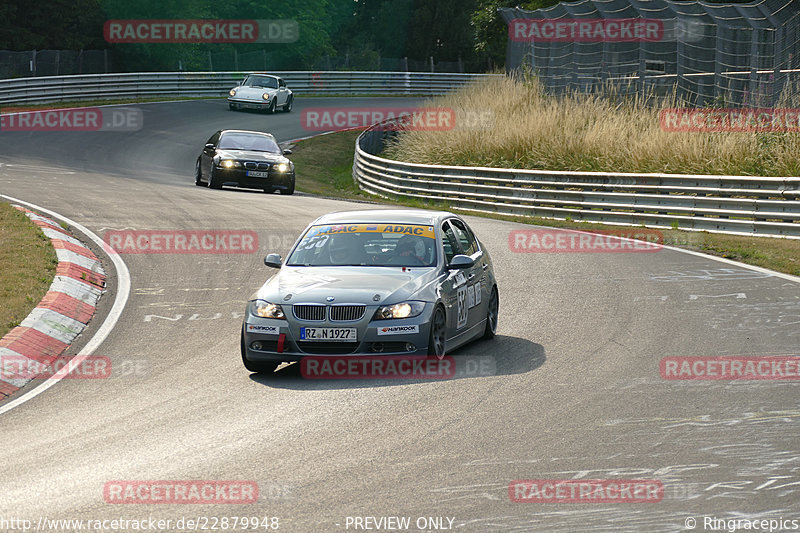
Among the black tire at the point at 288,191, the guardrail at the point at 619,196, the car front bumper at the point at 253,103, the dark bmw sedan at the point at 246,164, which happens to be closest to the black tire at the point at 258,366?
the guardrail at the point at 619,196

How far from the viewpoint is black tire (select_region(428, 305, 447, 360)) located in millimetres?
10203

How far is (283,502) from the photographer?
6383mm

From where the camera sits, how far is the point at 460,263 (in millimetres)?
10844

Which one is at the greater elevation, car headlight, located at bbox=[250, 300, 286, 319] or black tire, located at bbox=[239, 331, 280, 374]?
Answer: car headlight, located at bbox=[250, 300, 286, 319]

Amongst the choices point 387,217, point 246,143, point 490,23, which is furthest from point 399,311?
point 490,23

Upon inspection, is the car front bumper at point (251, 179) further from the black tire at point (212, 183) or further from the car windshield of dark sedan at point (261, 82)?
the car windshield of dark sedan at point (261, 82)

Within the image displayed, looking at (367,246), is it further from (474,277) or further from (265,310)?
(265,310)

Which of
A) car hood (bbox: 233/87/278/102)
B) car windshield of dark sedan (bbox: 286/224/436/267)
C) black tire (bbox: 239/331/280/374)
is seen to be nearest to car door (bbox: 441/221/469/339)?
car windshield of dark sedan (bbox: 286/224/436/267)

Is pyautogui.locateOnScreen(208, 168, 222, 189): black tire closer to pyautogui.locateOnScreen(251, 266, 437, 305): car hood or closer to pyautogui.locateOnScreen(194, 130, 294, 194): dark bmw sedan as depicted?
pyautogui.locateOnScreen(194, 130, 294, 194): dark bmw sedan

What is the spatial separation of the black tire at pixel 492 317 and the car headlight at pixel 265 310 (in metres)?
2.57

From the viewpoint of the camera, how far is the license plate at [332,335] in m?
9.91

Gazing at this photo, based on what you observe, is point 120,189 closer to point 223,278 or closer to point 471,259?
point 223,278

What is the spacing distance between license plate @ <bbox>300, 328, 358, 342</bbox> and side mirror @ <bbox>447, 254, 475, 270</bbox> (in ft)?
4.72

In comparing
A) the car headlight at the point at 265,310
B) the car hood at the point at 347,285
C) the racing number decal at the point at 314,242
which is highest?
the racing number decal at the point at 314,242
